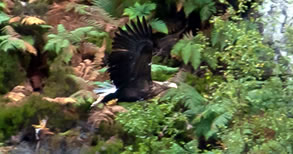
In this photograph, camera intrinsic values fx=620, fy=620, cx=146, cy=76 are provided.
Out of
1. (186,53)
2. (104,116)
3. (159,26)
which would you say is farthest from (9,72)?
(186,53)

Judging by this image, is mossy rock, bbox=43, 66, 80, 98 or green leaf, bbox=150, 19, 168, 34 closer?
mossy rock, bbox=43, 66, 80, 98

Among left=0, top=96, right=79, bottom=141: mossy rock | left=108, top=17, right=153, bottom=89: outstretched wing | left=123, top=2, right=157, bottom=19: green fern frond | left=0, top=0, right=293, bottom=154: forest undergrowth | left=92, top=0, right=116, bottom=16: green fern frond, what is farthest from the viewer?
left=92, top=0, right=116, bottom=16: green fern frond

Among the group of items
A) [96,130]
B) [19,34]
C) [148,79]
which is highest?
[19,34]

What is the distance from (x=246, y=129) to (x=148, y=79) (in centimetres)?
155

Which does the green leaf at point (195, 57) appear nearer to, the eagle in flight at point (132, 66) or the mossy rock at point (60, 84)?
the eagle in flight at point (132, 66)

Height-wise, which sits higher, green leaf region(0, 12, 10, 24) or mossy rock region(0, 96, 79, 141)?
green leaf region(0, 12, 10, 24)

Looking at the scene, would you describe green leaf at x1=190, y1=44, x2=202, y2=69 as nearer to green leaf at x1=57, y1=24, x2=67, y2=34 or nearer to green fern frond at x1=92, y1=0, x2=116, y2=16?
green fern frond at x1=92, y1=0, x2=116, y2=16

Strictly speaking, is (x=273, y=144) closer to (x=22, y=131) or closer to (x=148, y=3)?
(x=22, y=131)

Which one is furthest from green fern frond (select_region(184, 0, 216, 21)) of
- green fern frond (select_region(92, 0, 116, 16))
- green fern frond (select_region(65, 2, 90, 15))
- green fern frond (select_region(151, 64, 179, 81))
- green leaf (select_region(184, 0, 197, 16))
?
green fern frond (select_region(65, 2, 90, 15))

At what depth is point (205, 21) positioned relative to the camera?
26.2 feet

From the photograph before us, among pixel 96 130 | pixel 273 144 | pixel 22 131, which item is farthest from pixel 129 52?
pixel 273 144

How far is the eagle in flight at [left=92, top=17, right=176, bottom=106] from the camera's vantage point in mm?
6105

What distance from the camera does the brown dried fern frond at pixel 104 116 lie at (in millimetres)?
6684

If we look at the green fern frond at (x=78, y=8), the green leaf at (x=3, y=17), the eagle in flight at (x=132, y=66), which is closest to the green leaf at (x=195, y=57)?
the eagle in flight at (x=132, y=66)
